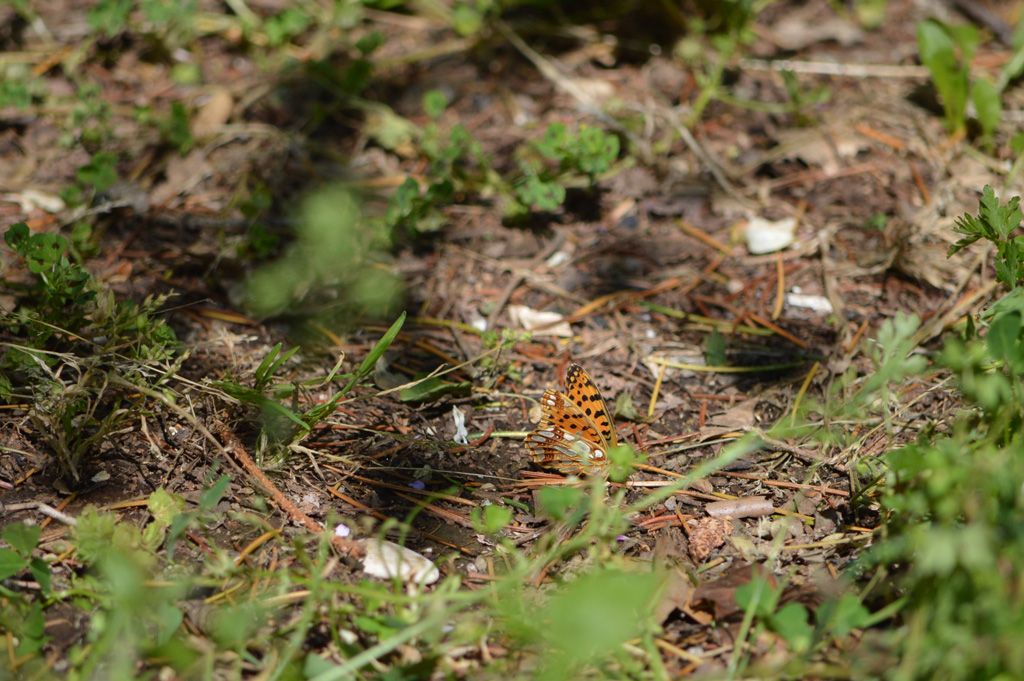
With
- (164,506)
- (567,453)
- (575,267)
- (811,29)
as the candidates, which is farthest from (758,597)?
(811,29)

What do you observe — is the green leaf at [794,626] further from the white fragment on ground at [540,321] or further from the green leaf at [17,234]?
the green leaf at [17,234]

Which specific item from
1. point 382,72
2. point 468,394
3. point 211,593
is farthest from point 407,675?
point 382,72

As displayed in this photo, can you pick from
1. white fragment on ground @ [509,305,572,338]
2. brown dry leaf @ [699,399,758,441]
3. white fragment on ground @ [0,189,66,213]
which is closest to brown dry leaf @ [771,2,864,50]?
white fragment on ground @ [509,305,572,338]

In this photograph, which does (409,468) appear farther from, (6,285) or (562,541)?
(6,285)

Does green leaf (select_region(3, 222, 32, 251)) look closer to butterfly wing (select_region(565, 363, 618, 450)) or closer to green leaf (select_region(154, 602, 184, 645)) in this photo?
green leaf (select_region(154, 602, 184, 645))

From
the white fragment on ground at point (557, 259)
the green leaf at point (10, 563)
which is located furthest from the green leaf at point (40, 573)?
the white fragment on ground at point (557, 259)
